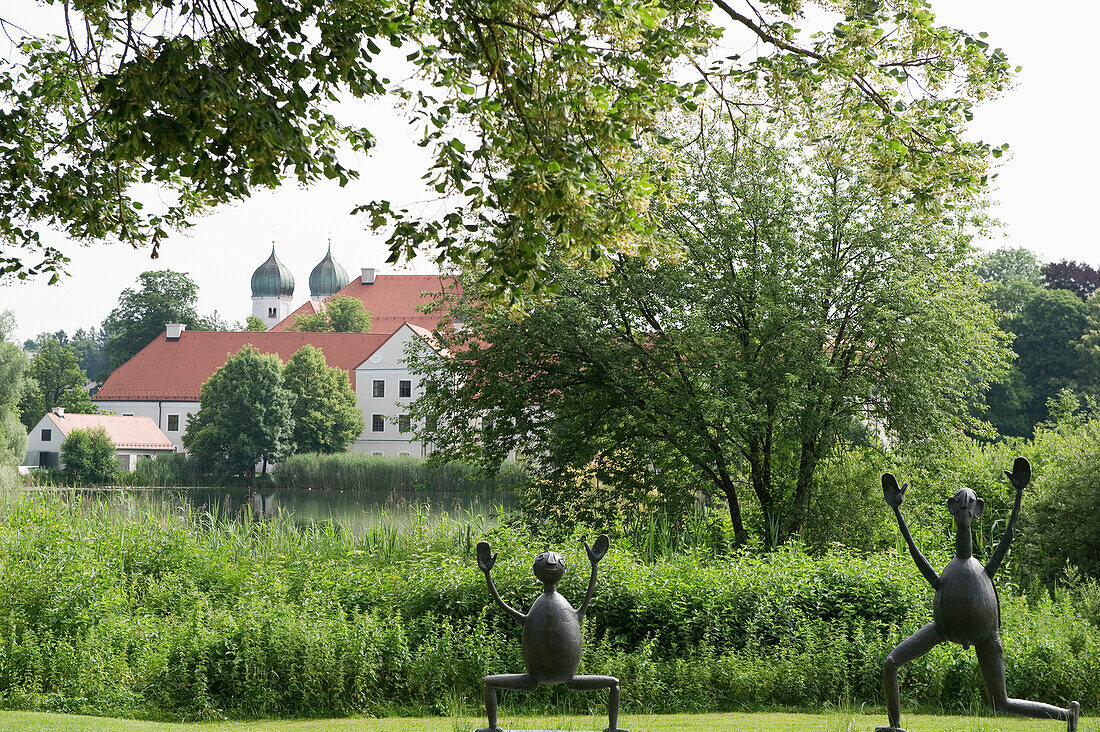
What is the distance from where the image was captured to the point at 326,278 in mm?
115062

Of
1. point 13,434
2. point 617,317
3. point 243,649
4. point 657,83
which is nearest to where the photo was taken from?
point 657,83

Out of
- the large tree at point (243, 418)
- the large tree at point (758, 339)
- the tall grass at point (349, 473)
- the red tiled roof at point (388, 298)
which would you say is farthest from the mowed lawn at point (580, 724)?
the red tiled roof at point (388, 298)

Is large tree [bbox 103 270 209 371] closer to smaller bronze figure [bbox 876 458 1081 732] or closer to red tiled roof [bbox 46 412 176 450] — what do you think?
red tiled roof [bbox 46 412 176 450]

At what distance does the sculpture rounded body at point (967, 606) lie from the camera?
498 cm

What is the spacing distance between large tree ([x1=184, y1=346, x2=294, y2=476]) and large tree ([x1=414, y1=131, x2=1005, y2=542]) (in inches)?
1788

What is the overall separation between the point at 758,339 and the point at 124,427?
198ft

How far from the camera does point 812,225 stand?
16.9 meters

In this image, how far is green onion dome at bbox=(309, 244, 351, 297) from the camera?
11475cm

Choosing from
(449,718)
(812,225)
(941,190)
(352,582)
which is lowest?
(449,718)

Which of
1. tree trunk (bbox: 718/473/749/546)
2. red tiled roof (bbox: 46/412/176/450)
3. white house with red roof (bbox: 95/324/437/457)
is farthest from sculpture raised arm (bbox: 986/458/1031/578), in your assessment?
white house with red roof (bbox: 95/324/437/457)

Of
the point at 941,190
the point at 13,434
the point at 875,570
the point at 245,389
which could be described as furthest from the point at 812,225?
the point at 245,389

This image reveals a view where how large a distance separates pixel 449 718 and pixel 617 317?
368 inches

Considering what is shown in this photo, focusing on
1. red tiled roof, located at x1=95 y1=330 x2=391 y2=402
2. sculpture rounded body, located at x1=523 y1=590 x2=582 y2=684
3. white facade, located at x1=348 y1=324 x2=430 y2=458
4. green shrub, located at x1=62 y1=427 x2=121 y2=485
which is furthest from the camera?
red tiled roof, located at x1=95 y1=330 x2=391 y2=402

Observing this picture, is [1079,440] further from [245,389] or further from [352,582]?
[245,389]
